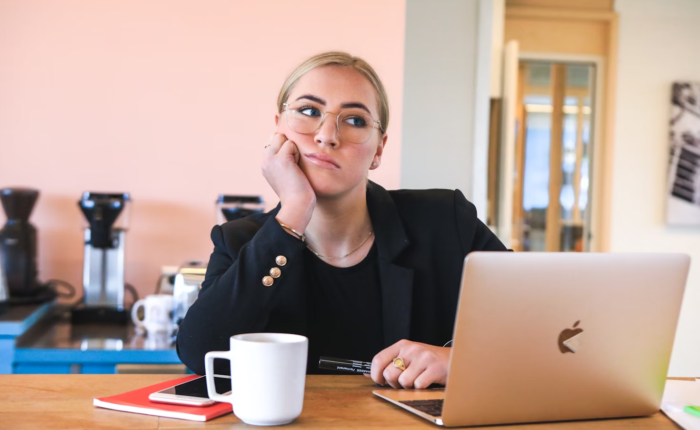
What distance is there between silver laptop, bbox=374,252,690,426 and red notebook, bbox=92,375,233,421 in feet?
0.78

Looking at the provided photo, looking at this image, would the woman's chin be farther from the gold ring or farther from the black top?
the gold ring

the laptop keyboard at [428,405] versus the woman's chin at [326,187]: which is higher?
the woman's chin at [326,187]

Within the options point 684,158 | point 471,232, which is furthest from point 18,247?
point 684,158

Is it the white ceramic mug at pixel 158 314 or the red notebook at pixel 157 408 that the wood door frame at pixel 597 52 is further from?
the red notebook at pixel 157 408

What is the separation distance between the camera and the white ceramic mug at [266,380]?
753 mm

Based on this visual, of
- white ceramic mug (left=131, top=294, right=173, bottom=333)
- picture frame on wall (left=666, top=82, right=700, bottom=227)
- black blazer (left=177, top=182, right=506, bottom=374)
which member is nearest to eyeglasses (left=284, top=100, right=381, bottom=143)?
black blazer (left=177, top=182, right=506, bottom=374)

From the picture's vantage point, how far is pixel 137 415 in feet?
2.66

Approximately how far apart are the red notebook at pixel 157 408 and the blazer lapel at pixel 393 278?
55 centimetres

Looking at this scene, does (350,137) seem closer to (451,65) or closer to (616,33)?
(451,65)

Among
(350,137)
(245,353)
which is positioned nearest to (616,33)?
(350,137)

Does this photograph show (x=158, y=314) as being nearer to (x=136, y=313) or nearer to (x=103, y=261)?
(x=136, y=313)

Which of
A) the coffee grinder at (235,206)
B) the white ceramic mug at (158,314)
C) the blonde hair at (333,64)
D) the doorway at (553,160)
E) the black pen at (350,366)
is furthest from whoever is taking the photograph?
the doorway at (553,160)

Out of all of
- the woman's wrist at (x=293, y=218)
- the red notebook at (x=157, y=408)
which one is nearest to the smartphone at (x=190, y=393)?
the red notebook at (x=157, y=408)

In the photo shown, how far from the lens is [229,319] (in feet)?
3.80
